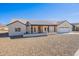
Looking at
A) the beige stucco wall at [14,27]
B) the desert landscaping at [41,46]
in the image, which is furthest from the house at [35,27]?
the desert landscaping at [41,46]

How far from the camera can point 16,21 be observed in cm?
356

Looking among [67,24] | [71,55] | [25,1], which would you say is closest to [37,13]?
[25,1]

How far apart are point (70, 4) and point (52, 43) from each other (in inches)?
27.6

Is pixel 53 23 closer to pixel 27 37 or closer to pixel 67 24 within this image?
pixel 67 24

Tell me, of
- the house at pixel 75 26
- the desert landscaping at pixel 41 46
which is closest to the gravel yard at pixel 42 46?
the desert landscaping at pixel 41 46

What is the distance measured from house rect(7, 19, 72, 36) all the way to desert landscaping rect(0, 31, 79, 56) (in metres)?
0.11

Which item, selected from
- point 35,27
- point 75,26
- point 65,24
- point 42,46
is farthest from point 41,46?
point 75,26

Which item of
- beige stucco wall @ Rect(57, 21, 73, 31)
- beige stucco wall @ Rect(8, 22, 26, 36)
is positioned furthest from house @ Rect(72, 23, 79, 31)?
beige stucco wall @ Rect(8, 22, 26, 36)

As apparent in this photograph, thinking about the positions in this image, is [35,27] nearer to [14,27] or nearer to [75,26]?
[14,27]

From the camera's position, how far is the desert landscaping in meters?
3.55

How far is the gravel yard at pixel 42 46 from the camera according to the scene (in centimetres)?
356

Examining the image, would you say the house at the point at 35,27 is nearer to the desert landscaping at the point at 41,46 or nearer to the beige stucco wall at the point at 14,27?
the beige stucco wall at the point at 14,27

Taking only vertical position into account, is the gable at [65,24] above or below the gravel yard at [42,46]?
above

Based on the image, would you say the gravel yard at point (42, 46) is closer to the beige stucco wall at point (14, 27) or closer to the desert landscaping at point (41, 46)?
the desert landscaping at point (41, 46)
